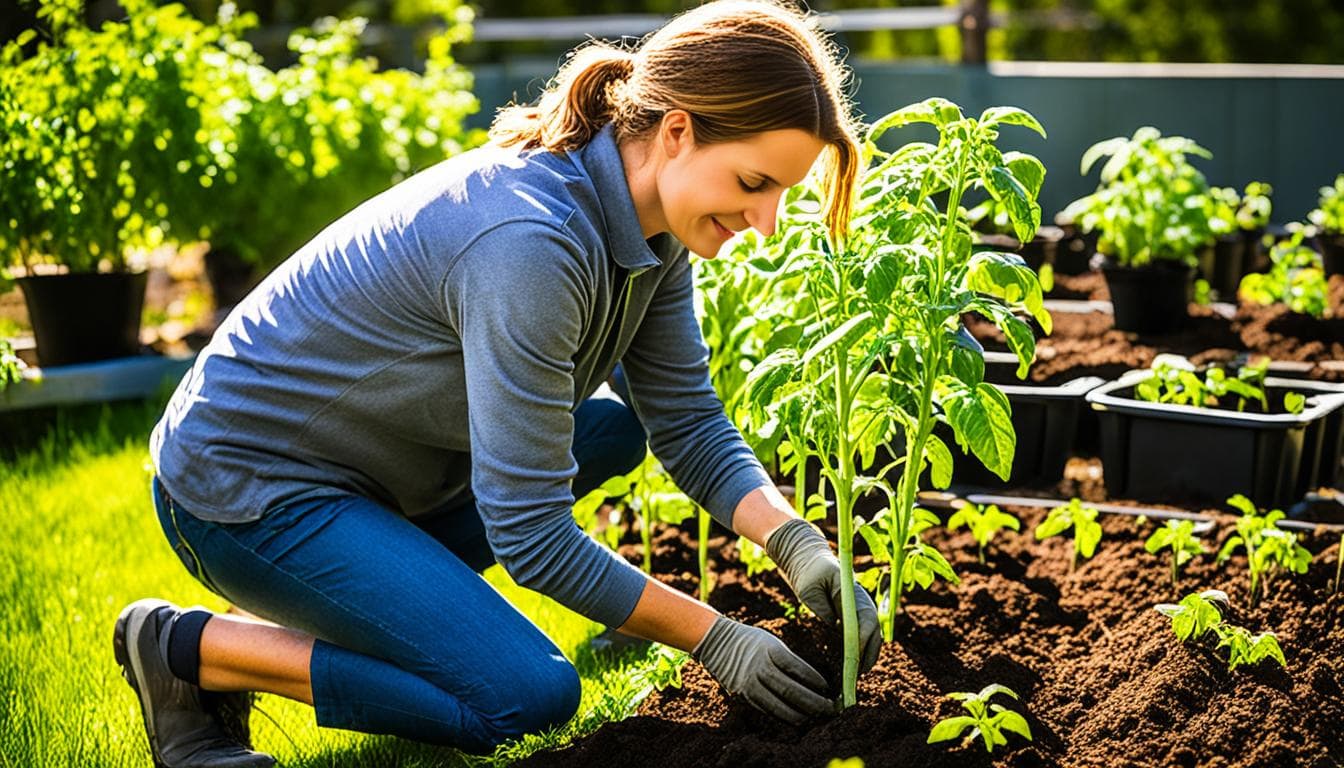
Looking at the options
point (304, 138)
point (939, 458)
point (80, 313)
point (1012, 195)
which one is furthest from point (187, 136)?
point (1012, 195)

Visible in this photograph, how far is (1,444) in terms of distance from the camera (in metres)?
4.61

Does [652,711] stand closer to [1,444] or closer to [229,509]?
[229,509]

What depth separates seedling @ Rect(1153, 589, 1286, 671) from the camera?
2.42m

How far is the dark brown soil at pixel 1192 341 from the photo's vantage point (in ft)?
13.5

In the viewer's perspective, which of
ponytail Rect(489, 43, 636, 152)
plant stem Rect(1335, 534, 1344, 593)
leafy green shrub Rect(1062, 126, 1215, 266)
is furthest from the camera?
leafy green shrub Rect(1062, 126, 1215, 266)

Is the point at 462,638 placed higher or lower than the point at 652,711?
higher

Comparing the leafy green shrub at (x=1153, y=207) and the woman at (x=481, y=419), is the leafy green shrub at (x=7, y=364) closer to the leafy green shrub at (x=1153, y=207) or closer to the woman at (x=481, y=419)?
the woman at (x=481, y=419)

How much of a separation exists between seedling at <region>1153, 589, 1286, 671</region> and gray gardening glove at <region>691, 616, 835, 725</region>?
624 millimetres

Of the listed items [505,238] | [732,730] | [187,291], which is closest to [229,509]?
[505,238]

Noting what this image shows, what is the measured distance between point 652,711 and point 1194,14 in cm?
1029

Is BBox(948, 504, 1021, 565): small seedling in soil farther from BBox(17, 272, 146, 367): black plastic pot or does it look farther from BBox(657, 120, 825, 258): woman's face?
BBox(17, 272, 146, 367): black plastic pot

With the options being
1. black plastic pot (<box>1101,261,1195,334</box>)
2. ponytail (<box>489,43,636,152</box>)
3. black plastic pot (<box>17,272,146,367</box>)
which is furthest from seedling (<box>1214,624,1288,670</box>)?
black plastic pot (<box>17,272,146,367</box>)

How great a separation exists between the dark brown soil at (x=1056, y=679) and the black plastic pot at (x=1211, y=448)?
19 centimetres

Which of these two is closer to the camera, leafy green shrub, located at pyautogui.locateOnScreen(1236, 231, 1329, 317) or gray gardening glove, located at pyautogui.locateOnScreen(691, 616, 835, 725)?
gray gardening glove, located at pyautogui.locateOnScreen(691, 616, 835, 725)
